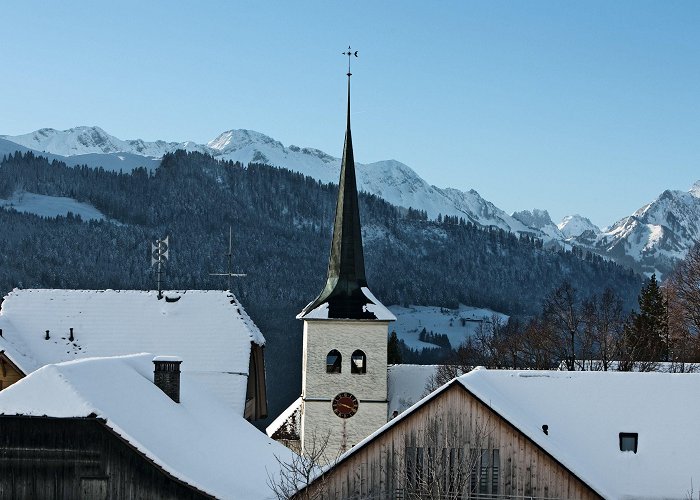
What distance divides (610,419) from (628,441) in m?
0.86

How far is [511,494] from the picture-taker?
102 feet

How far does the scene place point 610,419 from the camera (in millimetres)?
34312

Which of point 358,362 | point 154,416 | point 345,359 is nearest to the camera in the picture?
point 154,416

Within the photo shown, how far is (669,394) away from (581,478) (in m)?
6.22

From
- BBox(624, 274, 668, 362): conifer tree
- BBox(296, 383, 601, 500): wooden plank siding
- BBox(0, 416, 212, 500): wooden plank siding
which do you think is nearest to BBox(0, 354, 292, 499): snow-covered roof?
BBox(0, 416, 212, 500): wooden plank siding

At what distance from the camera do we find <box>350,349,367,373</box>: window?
176 ft

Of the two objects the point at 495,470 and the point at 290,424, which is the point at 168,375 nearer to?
the point at 495,470

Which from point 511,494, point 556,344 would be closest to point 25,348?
point 511,494

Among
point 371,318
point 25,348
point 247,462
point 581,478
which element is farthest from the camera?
point 371,318

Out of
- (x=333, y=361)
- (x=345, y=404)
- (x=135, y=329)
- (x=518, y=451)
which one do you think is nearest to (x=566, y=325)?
(x=333, y=361)

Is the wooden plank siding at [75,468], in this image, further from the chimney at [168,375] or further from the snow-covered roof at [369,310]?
the snow-covered roof at [369,310]

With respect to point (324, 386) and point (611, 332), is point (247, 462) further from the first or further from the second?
point (611, 332)

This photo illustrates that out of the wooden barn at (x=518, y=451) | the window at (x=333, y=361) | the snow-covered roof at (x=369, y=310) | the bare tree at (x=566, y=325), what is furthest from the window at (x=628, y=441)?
the bare tree at (x=566, y=325)

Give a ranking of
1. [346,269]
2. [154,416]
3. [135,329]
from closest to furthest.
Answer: [154,416]
[135,329]
[346,269]
